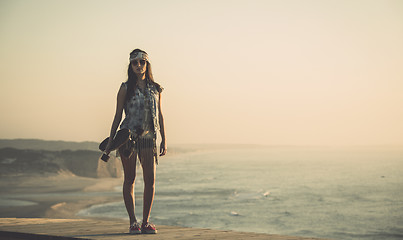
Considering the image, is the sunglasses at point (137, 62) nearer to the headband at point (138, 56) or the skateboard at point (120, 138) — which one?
the headband at point (138, 56)

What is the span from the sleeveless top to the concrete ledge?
1093 millimetres

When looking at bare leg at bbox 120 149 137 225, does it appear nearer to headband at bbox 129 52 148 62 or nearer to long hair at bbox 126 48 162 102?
long hair at bbox 126 48 162 102

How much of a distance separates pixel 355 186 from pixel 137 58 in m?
81.2

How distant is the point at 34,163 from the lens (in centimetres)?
7962

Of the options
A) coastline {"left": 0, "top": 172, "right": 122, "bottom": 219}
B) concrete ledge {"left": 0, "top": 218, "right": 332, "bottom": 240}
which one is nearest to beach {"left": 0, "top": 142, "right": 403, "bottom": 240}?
coastline {"left": 0, "top": 172, "right": 122, "bottom": 219}

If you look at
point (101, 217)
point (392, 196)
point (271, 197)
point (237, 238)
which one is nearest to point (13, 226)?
point (237, 238)

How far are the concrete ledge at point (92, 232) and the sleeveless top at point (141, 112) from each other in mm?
1093

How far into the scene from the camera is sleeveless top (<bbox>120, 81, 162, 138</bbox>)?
18.1 ft

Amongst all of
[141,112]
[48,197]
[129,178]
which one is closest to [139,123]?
[141,112]

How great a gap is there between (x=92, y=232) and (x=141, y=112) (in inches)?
54.7

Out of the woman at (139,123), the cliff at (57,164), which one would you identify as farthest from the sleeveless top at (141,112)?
the cliff at (57,164)

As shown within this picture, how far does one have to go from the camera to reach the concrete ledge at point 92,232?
532 cm

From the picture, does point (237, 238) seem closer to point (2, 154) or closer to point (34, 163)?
point (34, 163)

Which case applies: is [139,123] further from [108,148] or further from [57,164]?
[57,164]
